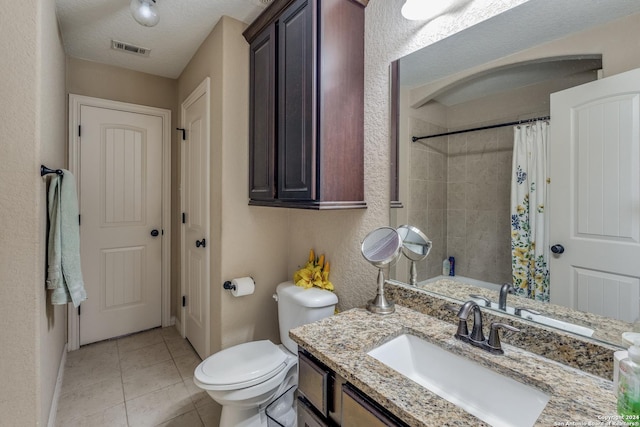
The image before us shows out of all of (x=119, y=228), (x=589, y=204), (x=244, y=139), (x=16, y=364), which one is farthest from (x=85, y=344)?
(x=589, y=204)

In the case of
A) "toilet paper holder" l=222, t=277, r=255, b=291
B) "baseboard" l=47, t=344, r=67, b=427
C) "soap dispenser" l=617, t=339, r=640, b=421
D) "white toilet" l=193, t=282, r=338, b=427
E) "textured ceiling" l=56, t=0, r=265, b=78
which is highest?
"textured ceiling" l=56, t=0, r=265, b=78

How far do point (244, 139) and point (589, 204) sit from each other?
1750 millimetres

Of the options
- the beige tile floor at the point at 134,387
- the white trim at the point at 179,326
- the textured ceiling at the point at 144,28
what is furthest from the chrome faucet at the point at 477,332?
the white trim at the point at 179,326

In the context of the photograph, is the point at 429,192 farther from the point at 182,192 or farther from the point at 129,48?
the point at 129,48

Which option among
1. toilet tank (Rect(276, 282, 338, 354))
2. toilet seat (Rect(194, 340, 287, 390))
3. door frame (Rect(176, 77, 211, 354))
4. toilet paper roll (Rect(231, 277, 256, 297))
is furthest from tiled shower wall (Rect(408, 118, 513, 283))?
door frame (Rect(176, 77, 211, 354))

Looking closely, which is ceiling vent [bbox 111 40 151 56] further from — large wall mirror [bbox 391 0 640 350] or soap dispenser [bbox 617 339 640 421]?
soap dispenser [bbox 617 339 640 421]

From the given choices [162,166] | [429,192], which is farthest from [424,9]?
[162,166]

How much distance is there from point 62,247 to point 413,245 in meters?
1.69

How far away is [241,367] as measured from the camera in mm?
1466

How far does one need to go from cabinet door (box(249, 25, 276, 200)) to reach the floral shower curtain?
113 cm

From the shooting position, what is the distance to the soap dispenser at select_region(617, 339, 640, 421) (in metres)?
0.56

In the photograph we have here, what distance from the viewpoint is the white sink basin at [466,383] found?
788mm

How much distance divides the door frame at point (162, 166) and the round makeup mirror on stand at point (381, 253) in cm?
230

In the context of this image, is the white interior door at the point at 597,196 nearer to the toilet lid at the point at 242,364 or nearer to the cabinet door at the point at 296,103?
the cabinet door at the point at 296,103
